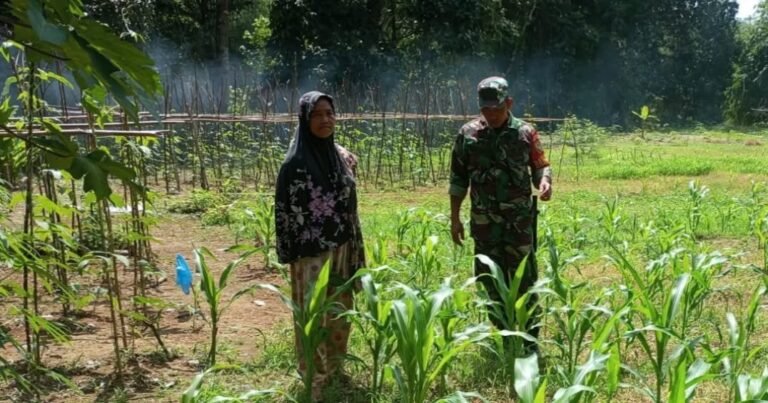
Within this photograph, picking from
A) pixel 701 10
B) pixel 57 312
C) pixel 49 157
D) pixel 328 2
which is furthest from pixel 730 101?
pixel 49 157

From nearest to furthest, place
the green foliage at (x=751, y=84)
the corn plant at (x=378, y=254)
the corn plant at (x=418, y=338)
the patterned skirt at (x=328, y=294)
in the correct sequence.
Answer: the corn plant at (x=418, y=338) → the patterned skirt at (x=328, y=294) → the corn plant at (x=378, y=254) → the green foliage at (x=751, y=84)

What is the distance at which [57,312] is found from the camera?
496 centimetres

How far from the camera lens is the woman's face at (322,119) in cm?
344

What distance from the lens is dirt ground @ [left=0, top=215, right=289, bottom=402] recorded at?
3742 millimetres

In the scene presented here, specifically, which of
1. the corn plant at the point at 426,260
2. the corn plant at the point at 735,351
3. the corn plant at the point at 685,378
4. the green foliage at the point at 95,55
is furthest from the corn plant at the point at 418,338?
the green foliage at the point at 95,55

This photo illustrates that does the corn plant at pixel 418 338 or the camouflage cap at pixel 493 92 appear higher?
the camouflage cap at pixel 493 92

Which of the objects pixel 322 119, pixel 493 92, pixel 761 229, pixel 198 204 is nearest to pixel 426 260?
pixel 493 92

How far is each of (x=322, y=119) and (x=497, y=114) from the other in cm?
97

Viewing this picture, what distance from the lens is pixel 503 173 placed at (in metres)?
3.96

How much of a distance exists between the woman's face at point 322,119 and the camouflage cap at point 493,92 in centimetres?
82

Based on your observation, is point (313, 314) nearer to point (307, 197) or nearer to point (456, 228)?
point (307, 197)

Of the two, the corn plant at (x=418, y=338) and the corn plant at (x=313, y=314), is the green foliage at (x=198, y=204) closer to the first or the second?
the corn plant at (x=313, y=314)

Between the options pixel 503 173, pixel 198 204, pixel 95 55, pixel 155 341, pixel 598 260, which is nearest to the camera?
pixel 95 55

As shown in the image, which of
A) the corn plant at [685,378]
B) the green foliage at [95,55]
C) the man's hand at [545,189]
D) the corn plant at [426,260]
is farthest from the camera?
the corn plant at [426,260]
